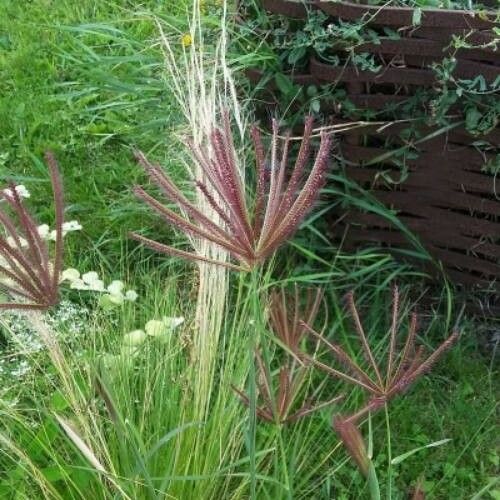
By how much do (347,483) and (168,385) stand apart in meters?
0.49

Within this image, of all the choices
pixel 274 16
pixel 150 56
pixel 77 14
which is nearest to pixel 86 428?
pixel 274 16

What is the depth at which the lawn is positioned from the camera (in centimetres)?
163

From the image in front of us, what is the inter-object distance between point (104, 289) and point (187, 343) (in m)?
0.36

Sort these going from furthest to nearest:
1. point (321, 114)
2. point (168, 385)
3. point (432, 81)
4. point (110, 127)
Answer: point (110, 127)
point (321, 114)
point (432, 81)
point (168, 385)

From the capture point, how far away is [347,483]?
2127 mm

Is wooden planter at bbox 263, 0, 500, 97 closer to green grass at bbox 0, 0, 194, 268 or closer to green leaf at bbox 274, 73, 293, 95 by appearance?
green leaf at bbox 274, 73, 293, 95

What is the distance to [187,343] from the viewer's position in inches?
77.7

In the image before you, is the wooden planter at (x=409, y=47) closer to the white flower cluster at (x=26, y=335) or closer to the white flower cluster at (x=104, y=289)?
the white flower cluster at (x=104, y=289)

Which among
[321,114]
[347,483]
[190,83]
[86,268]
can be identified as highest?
[190,83]

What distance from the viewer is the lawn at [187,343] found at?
1627mm

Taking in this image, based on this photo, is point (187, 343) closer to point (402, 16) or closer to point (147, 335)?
point (147, 335)

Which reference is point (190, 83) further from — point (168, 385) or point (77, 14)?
point (77, 14)

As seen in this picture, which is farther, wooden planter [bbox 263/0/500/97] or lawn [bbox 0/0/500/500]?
wooden planter [bbox 263/0/500/97]

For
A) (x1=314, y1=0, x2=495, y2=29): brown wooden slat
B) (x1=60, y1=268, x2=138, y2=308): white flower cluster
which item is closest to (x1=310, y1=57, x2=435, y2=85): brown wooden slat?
(x1=314, y1=0, x2=495, y2=29): brown wooden slat
